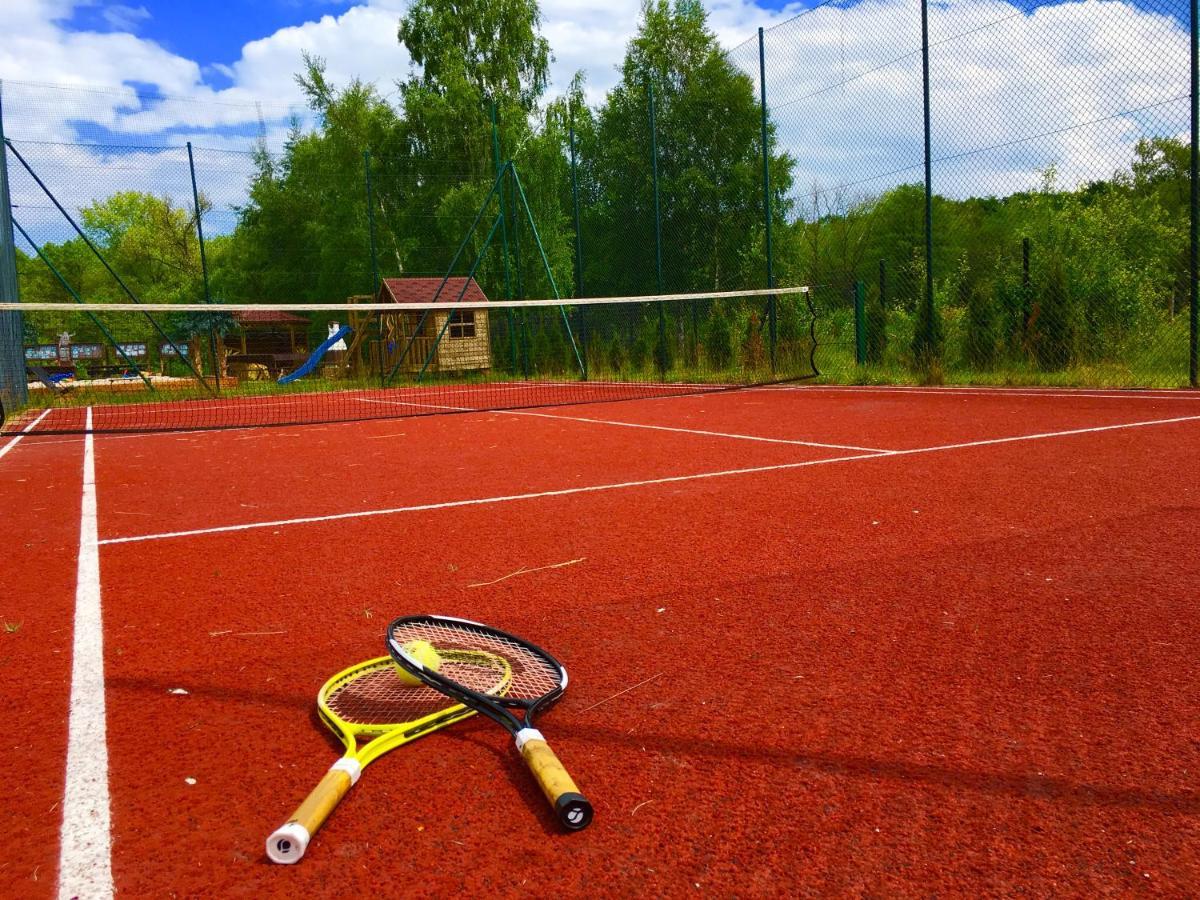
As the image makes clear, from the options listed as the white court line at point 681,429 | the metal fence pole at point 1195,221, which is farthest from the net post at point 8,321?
the metal fence pole at point 1195,221

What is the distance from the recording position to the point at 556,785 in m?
1.78

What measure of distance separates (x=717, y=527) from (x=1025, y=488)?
1722mm

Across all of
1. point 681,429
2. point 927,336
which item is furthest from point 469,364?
point 681,429

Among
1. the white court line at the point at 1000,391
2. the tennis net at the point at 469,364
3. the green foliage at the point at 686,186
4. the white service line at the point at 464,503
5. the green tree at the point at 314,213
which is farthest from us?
the green tree at the point at 314,213

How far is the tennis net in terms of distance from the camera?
41.1 ft

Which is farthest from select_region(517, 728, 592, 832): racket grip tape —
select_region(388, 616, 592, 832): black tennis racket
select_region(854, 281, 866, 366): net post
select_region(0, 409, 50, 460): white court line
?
select_region(854, 281, 866, 366): net post

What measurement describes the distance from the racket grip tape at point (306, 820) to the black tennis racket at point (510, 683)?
350mm

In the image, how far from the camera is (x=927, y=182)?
12.1m

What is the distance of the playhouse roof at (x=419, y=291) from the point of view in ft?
77.3

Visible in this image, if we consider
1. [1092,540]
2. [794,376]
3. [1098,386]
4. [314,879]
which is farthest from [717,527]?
[794,376]

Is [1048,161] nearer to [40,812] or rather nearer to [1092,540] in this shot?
[1092,540]

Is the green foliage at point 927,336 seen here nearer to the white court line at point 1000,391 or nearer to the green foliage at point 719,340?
the white court line at point 1000,391

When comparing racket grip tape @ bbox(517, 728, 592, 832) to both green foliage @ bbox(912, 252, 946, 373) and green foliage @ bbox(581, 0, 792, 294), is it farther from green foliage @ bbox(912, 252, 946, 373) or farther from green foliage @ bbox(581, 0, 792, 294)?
green foliage @ bbox(581, 0, 792, 294)

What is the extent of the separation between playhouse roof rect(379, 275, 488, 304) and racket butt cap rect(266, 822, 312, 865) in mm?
21940
